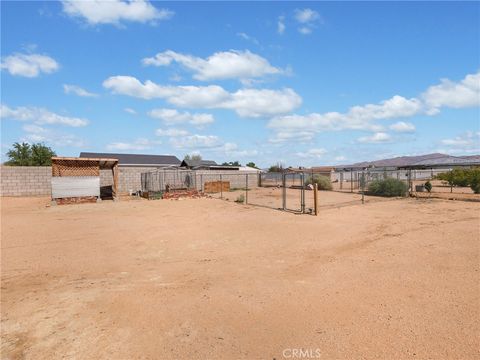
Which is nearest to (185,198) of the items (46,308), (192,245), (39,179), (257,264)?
(39,179)

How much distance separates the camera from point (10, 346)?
4289 mm

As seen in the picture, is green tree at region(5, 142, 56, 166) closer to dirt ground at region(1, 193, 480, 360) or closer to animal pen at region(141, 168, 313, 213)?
animal pen at region(141, 168, 313, 213)

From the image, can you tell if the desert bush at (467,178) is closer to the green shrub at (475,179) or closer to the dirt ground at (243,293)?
the green shrub at (475,179)

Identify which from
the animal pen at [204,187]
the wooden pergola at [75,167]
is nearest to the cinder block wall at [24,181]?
the wooden pergola at [75,167]

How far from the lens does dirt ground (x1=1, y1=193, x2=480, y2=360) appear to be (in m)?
4.21

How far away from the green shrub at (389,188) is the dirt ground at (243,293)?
44.7 feet

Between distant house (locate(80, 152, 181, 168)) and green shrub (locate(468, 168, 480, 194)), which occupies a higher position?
distant house (locate(80, 152, 181, 168))

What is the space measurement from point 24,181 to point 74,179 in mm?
6799

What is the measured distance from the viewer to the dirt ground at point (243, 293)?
4.21 metres

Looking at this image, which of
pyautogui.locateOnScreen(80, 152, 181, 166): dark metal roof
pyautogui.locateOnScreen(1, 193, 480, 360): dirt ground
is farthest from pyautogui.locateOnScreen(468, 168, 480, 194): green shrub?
pyautogui.locateOnScreen(80, 152, 181, 166): dark metal roof

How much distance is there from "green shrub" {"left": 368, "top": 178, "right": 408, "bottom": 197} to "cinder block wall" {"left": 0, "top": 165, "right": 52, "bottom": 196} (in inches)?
1037

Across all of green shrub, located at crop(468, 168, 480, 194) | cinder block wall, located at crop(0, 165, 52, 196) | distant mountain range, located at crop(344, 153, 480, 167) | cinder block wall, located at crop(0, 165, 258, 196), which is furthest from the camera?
distant mountain range, located at crop(344, 153, 480, 167)

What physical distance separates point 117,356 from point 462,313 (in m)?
4.89

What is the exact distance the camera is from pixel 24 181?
2547cm
